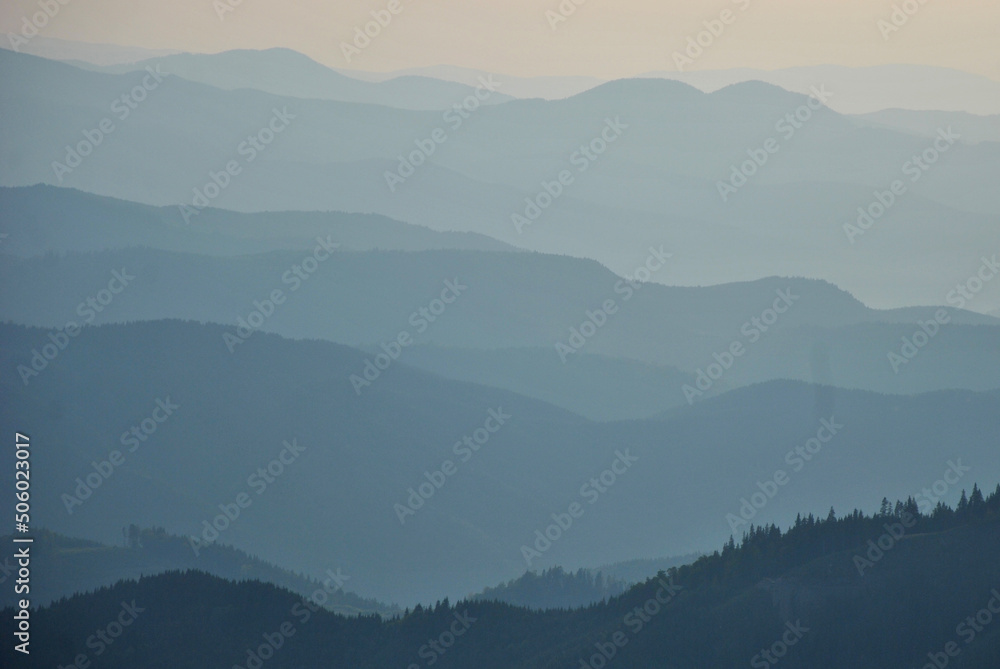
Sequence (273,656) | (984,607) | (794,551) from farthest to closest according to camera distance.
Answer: (273,656) → (794,551) → (984,607)

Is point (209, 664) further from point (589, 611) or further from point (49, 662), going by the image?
point (589, 611)

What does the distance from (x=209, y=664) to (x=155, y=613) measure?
12.2 metres

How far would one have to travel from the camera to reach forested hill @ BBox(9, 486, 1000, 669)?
106750mm

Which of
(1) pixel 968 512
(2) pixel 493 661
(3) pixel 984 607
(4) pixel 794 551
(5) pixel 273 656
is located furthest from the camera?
(5) pixel 273 656

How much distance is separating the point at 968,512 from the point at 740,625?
25.1 meters

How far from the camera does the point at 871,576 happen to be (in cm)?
10944

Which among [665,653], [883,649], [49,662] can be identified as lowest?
[49,662]

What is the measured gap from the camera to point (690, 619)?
12119 cm

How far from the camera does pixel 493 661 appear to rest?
138 m

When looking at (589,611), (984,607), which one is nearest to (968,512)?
(984,607)

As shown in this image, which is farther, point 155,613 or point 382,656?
point 155,613

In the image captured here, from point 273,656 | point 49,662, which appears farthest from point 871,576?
point 49,662

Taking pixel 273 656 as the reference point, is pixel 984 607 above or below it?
above

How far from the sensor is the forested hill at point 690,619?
106750 mm
